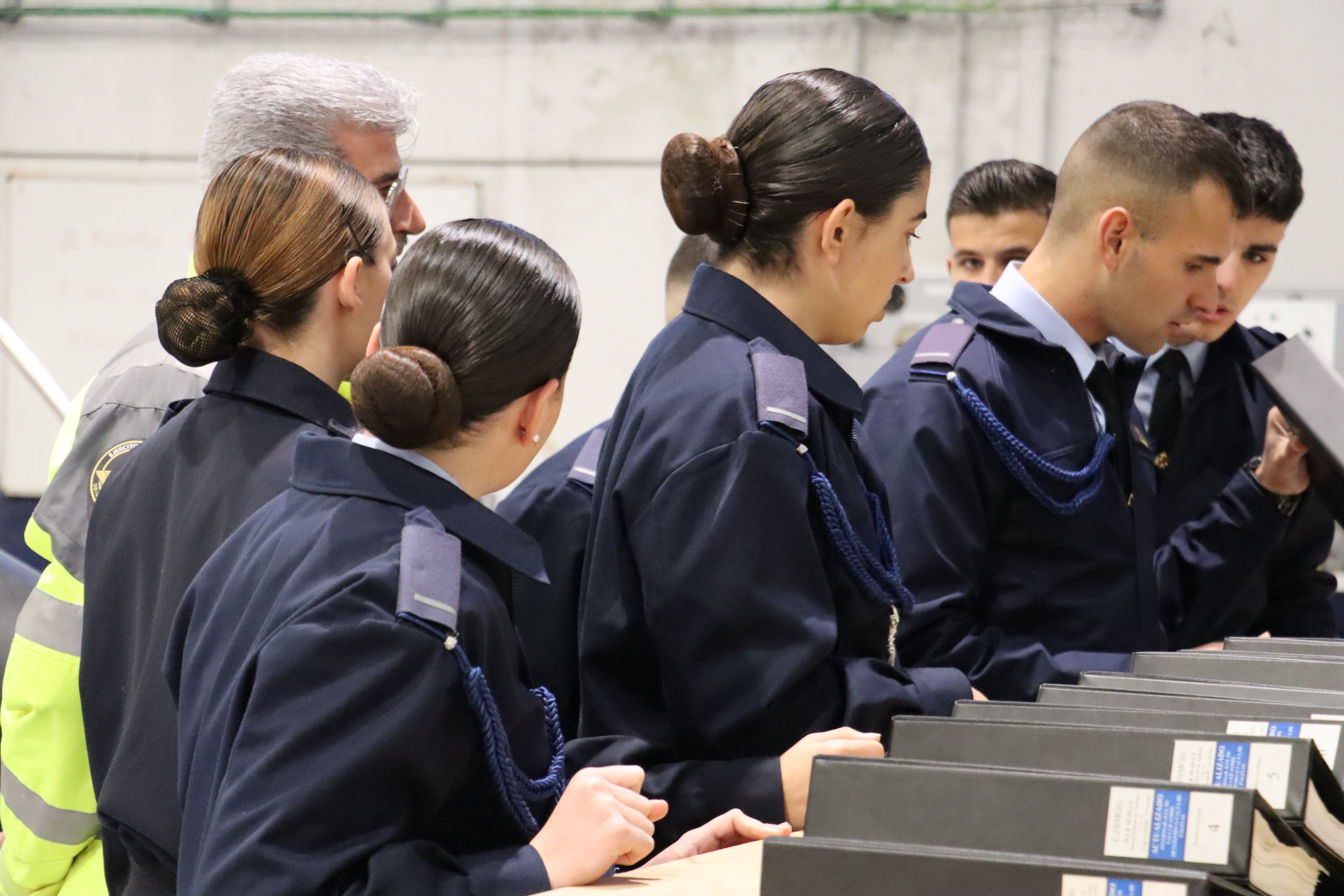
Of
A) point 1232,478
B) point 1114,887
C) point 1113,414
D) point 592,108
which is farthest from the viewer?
point 592,108

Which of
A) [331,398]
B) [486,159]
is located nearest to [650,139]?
[486,159]

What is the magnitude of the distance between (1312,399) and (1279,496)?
20 cm

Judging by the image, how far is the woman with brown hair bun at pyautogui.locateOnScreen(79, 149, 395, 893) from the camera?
4.21 feet

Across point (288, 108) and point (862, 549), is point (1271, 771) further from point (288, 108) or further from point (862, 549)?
point (288, 108)

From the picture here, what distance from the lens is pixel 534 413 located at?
1198mm

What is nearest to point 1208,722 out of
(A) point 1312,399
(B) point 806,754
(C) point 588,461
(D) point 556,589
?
(B) point 806,754

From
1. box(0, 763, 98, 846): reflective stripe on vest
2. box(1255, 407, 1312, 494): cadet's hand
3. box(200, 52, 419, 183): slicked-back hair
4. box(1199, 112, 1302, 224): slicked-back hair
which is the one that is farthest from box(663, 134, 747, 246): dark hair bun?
box(1199, 112, 1302, 224): slicked-back hair

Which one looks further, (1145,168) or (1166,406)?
(1166,406)

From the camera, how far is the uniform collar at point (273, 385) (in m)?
1.33

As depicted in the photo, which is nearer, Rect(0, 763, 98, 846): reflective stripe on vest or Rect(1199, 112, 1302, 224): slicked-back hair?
Rect(0, 763, 98, 846): reflective stripe on vest

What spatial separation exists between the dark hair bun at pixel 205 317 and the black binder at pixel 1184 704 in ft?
2.67

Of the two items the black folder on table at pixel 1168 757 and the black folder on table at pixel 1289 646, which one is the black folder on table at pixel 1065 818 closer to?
the black folder on table at pixel 1168 757

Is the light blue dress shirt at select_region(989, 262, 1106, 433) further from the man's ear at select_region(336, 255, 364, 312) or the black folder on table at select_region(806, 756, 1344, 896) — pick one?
the black folder on table at select_region(806, 756, 1344, 896)

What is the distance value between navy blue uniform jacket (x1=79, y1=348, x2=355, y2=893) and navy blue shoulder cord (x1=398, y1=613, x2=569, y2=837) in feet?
1.07
